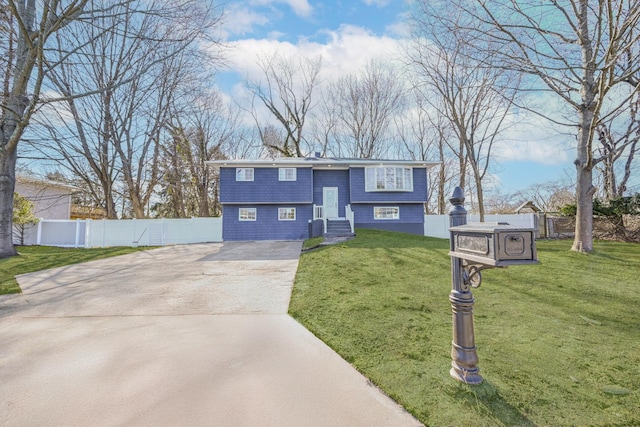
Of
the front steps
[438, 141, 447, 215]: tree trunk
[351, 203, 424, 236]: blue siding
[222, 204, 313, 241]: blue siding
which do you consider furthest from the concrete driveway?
[438, 141, 447, 215]: tree trunk

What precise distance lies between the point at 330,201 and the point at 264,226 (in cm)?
408

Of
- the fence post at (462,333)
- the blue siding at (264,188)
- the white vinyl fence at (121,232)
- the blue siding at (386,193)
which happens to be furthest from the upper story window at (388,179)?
the fence post at (462,333)

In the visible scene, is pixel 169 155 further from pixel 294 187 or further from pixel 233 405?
pixel 233 405

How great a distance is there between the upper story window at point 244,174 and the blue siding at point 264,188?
0.17m

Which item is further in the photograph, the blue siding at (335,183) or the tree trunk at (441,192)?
the tree trunk at (441,192)

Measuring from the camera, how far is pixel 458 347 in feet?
7.22

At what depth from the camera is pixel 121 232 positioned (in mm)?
15617

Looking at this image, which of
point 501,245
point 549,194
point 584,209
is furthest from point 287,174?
point 549,194

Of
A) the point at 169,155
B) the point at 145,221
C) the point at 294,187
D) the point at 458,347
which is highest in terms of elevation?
the point at 169,155

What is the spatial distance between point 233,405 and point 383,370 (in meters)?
1.21

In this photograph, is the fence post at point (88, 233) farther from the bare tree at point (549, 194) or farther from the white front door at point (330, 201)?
the bare tree at point (549, 194)

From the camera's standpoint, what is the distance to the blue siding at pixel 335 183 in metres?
16.6

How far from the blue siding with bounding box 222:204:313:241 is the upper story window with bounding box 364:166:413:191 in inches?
156

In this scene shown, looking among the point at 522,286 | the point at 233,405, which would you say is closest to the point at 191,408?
the point at 233,405
